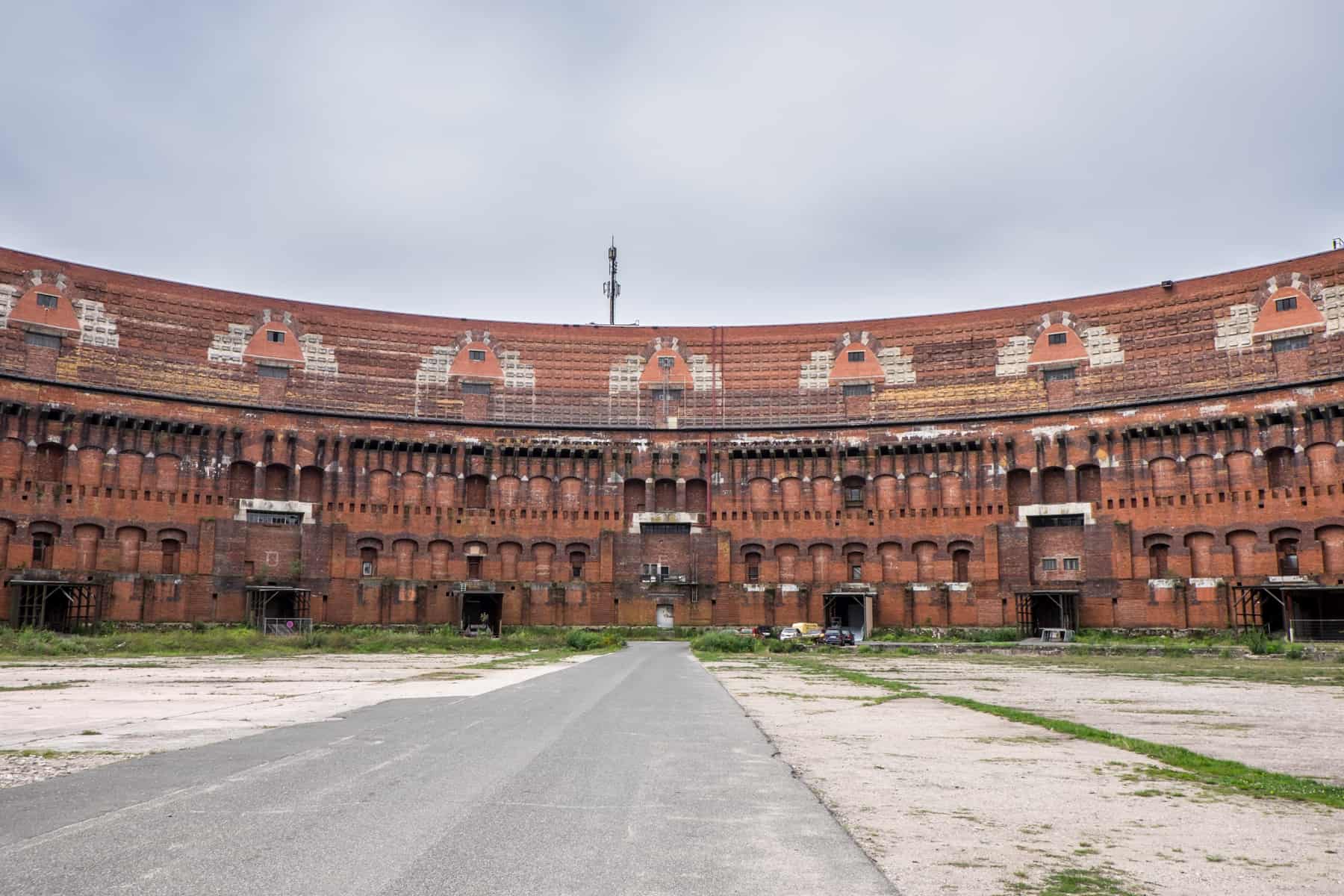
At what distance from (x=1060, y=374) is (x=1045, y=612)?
46.3 ft

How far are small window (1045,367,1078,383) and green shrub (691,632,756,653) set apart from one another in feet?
85.5

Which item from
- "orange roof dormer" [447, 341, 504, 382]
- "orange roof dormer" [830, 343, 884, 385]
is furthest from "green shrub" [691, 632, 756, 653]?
"orange roof dormer" [447, 341, 504, 382]

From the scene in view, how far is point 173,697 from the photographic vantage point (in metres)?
17.4

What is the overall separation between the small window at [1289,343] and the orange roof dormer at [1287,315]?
276 mm

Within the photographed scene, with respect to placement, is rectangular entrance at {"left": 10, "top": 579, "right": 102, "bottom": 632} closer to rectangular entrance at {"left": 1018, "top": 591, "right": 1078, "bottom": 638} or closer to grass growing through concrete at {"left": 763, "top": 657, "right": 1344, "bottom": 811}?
rectangular entrance at {"left": 1018, "top": 591, "right": 1078, "bottom": 638}

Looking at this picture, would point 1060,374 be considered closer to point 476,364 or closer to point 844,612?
point 844,612

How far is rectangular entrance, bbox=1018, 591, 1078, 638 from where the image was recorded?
182ft

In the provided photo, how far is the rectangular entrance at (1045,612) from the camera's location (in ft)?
182

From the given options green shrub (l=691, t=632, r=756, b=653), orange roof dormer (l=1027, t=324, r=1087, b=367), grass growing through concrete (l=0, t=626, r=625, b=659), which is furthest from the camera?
orange roof dormer (l=1027, t=324, r=1087, b=367)

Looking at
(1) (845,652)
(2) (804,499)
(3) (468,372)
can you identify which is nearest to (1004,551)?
(2) (804,499)

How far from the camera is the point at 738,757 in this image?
10.1 m

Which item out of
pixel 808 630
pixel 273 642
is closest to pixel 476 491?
pixel 273 642

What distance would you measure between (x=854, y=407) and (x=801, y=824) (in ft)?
196

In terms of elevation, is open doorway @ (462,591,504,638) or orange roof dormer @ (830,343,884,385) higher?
orange roof dormer @ (830,343,884,385)
